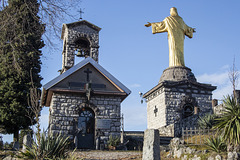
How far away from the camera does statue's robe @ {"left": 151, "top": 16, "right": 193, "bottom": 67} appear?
23.9m

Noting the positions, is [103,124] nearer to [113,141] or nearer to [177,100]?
[113,141]

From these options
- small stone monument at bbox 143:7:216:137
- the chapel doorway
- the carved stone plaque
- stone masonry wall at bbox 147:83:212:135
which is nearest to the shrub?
small stone monument at bbox 143:7:216:137

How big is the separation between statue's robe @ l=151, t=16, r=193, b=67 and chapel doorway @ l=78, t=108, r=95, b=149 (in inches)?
363

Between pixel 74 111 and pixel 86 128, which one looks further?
pixel 86 128

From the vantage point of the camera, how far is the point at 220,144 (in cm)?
1139

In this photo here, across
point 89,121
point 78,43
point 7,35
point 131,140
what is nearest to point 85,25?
point 78,43

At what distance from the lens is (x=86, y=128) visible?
17.0m

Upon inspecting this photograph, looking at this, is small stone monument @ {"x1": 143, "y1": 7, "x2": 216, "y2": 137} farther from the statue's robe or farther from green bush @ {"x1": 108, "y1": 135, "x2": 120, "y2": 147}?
green bush @ {"x1": 108, "y1": 135, "x2": 120, "y2": 147}

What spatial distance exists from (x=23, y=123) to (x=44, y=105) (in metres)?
4.00

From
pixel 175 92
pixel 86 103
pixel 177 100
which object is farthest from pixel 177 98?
pixel 86 103

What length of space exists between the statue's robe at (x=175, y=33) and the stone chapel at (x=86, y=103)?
7424 mm

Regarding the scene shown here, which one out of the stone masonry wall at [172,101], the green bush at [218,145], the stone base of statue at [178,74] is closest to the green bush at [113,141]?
the stone masonry wall at [172,101]

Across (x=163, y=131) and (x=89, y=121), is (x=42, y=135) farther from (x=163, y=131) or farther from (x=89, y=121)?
(x=163, y=131)

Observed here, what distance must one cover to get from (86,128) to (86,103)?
1.37 metres
